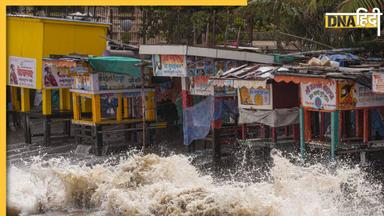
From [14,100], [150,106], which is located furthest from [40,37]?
[14,100]

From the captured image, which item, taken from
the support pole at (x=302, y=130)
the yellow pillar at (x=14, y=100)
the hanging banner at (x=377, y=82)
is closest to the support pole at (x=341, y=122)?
the support pole at (x=302, y=130)

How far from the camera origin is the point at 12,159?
16734 millimetres

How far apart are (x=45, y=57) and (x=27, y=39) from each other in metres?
0.67

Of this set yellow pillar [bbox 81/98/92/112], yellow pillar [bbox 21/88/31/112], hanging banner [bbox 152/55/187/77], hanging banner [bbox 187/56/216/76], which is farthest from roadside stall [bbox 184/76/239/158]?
yellow pillar [bbox 21/88/31/112]

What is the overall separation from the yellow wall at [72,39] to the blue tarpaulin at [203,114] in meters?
4.30

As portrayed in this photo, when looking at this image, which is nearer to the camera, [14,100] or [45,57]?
[45,57]

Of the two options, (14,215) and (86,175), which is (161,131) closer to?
(86,175)

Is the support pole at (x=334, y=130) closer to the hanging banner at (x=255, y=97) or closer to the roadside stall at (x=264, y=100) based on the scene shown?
the roadside stall at (x=264, y=100)

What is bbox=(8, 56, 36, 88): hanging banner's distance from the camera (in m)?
17.8

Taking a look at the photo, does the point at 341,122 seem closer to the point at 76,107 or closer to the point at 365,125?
the point at 365,125

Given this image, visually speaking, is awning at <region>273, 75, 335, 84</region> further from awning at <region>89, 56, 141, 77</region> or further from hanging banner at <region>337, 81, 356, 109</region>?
awning at <region>89, 56, 141, 77</region>

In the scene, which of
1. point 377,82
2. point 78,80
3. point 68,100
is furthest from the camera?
point 68,100

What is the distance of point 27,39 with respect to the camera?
58.5ft

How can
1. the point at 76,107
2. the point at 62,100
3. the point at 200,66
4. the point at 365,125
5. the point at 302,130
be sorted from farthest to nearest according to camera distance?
the point at 62,100 → the point at 76,107 → the point at 200,66 → the point at 302,130 → the point at 365,125
